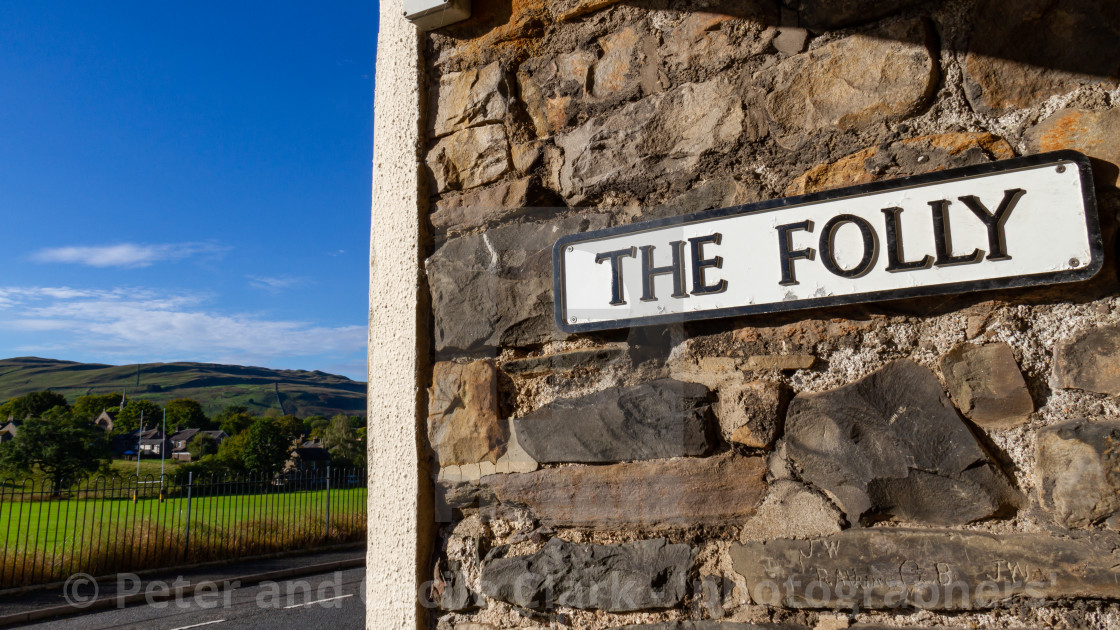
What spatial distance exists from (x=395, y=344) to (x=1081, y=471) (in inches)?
49.8

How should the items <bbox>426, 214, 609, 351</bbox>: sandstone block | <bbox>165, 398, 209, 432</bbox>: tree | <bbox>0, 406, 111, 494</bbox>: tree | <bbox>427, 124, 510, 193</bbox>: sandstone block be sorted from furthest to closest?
<bbox>165, 398, 209, 432</bbox>: tree < <bbox>0, 406, 111, 494</bbox>: tree < <bbox>427, 124, 510, 193</bbox>: sandstone block < <bbox>426, 214, 609, 351</bbox>: sandstone block

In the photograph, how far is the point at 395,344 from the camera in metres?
1.55

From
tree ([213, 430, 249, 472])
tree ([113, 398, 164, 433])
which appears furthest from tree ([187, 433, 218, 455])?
tree ([113, 398, 164, 433])

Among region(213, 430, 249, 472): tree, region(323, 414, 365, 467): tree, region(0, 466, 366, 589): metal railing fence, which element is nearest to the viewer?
region(0, 466, 366, 589): metal railing fence

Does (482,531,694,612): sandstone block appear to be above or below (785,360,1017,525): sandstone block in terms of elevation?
below

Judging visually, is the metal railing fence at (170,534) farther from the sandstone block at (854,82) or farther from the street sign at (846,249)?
the sandstone block at (854,82)

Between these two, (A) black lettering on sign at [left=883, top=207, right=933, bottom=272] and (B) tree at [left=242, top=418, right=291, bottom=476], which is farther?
(B) tree at [left=242, top=418, right=291, bottom=476]

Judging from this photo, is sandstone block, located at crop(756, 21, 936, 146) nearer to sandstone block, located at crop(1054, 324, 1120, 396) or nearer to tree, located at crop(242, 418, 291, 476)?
sandstone block, located at crop(1054, 324, 1120, 396)

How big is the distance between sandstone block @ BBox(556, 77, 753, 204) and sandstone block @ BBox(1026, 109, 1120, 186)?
18.2 inches

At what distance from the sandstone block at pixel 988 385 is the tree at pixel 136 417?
78175 mm

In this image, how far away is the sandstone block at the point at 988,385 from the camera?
1007mm

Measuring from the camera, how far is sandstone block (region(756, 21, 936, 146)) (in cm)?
113

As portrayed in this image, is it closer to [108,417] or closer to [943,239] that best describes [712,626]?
[943,239]

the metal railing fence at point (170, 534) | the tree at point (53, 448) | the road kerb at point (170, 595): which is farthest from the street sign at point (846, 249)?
the tree at point (53, 448)
